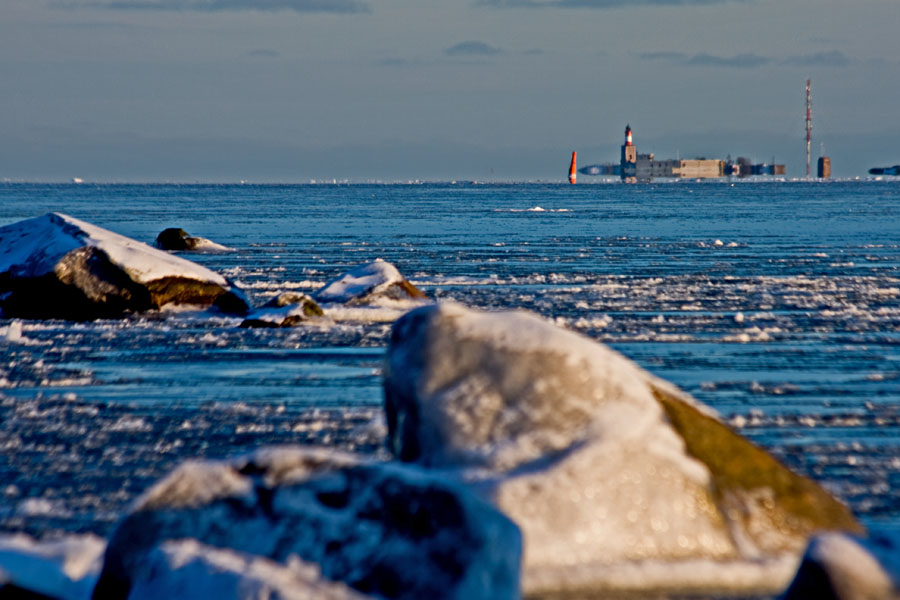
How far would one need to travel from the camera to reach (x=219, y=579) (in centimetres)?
315

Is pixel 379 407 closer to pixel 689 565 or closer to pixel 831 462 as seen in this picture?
pixel 831 462

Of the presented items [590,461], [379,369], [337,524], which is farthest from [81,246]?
[337,524]

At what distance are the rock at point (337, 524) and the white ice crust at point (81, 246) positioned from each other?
9.02 meters

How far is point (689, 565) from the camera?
164 inches

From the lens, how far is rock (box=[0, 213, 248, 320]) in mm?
12305

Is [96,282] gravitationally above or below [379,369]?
above

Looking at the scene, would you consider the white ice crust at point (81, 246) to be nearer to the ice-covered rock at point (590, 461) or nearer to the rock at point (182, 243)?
the ice-covered rock at point (590, 461)

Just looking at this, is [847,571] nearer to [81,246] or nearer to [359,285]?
[359,285]

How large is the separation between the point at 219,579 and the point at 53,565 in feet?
3.66

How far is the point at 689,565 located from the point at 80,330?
832 centimetres

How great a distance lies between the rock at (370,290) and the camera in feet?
40.6

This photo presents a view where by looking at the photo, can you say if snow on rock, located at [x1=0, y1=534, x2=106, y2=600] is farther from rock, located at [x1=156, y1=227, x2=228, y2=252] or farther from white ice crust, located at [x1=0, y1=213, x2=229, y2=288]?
rock, located at [x1=156, y1=227, x2=228, y2=252]

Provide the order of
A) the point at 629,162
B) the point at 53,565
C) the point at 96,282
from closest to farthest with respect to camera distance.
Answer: the point at 53,565 < the point at 96,282 < the point at 629,162

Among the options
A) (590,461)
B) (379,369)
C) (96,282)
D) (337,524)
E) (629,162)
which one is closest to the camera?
(337,524)
